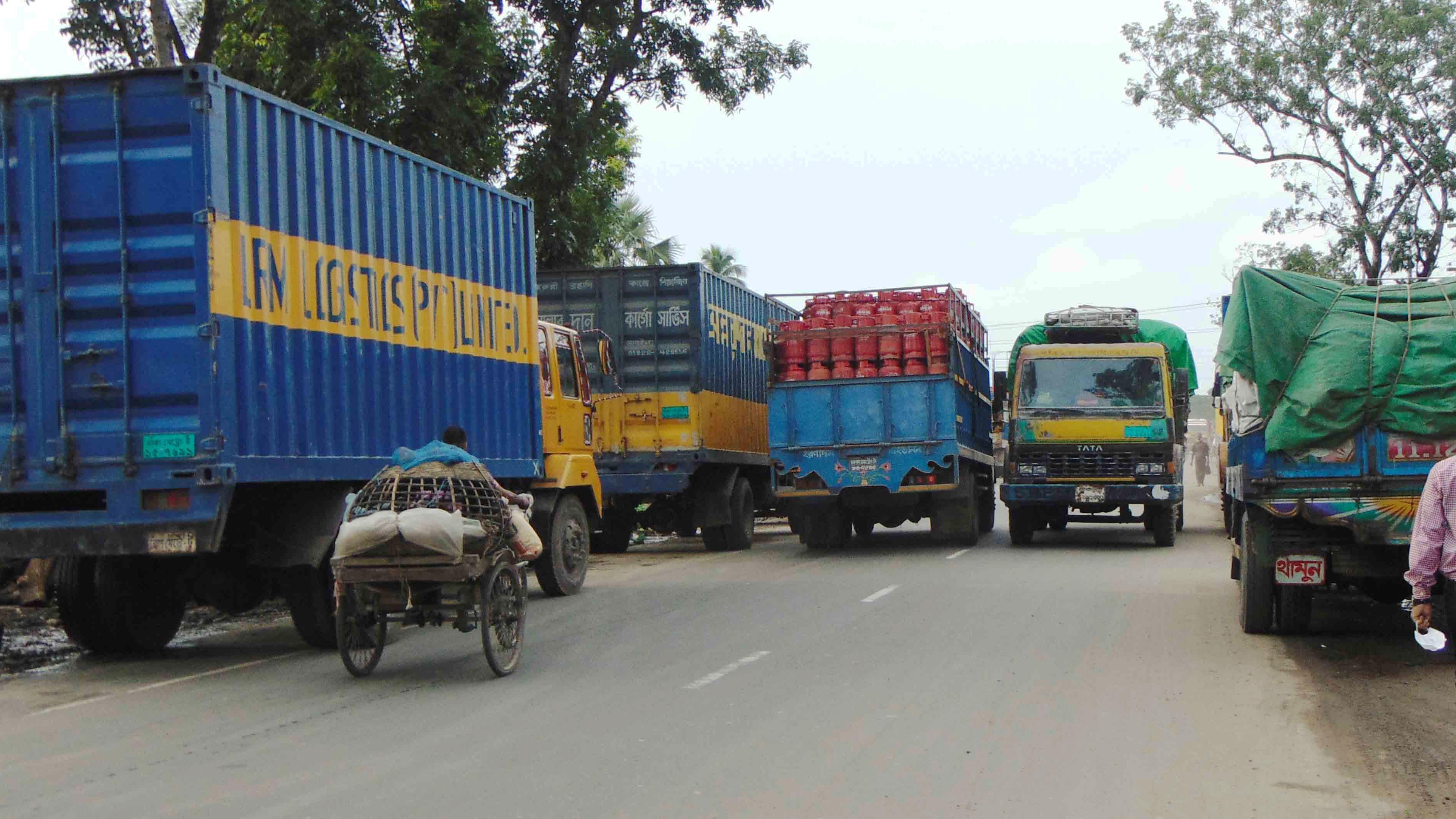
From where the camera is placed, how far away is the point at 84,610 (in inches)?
391

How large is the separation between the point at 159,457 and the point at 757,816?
5084 millimetres

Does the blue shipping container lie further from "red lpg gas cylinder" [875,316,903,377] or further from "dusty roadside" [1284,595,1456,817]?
"red lpg gas cylinder" [875,316,903,377]

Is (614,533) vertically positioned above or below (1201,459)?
below

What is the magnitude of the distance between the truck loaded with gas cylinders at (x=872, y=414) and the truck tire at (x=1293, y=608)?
307 inches

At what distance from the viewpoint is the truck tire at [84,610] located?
973cm

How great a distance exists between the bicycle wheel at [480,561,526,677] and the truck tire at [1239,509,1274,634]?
4985 mm

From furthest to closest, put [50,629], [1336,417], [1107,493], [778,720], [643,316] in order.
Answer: [643,316] < [1107,493] < [50,629] < [1336,417] < [778,720]

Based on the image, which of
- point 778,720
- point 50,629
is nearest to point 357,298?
point 50,629

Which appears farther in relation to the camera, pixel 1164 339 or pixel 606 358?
pixel 1164 339

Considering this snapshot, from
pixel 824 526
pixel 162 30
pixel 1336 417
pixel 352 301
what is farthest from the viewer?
pixel 824 526

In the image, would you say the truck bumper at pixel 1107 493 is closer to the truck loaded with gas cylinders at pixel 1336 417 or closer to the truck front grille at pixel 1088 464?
the truck front grille at pixel 1088 464

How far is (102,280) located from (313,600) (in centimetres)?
266

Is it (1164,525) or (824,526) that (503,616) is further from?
(1164,525)

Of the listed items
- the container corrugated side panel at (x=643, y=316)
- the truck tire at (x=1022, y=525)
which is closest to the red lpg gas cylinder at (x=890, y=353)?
the container corrugated side panel at (x=643, y=316)
